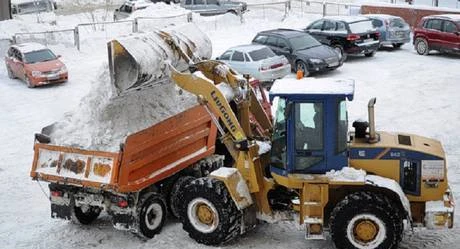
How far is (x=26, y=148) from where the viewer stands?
16625mm

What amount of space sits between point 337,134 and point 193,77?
7.80ft

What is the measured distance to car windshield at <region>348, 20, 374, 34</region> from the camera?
25203mm

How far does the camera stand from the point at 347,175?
966 centimetres

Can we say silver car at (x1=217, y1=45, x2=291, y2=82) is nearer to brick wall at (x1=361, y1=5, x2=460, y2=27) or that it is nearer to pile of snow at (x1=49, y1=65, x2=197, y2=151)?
pile of snow at (x1=49, y1=65, x2=197, y2=151)

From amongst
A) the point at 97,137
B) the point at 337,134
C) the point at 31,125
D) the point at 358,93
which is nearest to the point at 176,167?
the point at 97,137

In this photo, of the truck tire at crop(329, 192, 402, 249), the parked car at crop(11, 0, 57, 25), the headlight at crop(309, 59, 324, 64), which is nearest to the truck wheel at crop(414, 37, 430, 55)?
the headlight at crop(309, 59, 324, 64)

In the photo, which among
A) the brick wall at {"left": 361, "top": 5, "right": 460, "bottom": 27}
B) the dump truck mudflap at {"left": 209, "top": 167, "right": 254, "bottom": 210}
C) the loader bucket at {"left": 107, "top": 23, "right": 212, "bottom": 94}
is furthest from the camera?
the brick wall at {"left": 361, "top": 5, "right": 460, "bottom": 27}

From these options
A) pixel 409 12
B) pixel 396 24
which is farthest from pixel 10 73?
pixel 409 12

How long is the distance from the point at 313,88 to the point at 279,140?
974 mm

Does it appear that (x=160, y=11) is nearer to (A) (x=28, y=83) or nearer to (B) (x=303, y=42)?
(A) (x=28, y=83)

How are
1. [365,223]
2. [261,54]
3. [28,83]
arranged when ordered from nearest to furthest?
[365,223] < [261,54] < [28,83]

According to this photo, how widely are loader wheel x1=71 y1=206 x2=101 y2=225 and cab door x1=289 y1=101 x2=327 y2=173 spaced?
12.3ft

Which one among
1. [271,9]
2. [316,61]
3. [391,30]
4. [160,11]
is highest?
[160,11]

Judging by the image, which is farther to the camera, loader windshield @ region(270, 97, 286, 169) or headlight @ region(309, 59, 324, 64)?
headlight @ region(309, 59, 324, 64)
